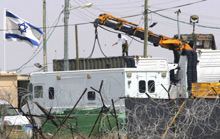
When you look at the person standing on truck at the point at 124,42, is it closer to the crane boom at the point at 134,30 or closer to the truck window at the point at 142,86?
the crane boom at the point at 134,30

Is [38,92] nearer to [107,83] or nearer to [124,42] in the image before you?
[107,83]

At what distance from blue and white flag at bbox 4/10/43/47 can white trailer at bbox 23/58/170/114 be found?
330 inches

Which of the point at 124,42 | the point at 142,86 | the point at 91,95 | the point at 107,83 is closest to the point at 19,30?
the point at 124,42

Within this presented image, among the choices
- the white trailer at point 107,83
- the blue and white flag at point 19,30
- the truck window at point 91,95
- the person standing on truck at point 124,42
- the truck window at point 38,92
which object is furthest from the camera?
the blue and white flag at point 19,30

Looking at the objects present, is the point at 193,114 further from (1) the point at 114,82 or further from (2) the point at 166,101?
(1) the point at 114,82

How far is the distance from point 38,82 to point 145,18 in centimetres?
1078

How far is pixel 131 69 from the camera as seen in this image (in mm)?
18812

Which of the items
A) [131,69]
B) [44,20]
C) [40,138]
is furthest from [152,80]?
[44,20]

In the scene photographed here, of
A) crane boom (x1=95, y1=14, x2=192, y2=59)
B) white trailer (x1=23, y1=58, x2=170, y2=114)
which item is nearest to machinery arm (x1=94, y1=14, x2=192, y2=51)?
crane boom (x1=95, y1=14, x2=192, y2=59)

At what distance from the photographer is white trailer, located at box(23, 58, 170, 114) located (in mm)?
18766

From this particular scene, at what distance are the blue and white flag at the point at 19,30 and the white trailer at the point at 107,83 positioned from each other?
8.38m

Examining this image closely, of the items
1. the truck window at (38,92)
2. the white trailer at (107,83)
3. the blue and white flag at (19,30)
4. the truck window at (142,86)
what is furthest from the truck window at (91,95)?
the blue and white flag at (19,30)

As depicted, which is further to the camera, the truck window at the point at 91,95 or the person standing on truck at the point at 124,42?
the person standing on truck at the point at 124,42

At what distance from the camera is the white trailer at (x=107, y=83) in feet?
61.6
